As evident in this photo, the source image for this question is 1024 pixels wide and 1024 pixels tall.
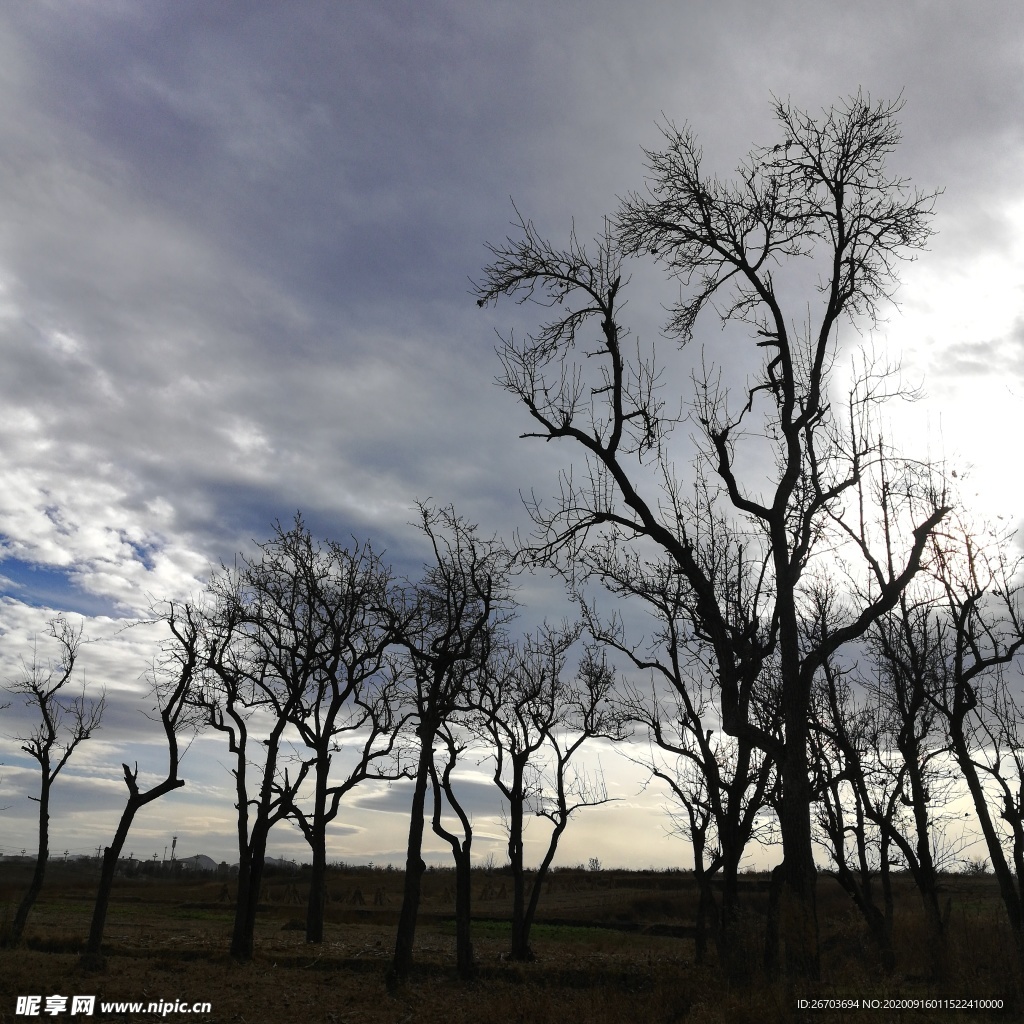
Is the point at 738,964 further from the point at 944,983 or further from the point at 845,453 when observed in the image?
the point at 845,453

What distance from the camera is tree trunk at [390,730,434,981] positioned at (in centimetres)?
1497

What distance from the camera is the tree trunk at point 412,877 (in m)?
15.0

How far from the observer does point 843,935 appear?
77.2 feet

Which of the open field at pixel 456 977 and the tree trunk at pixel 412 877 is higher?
the tree trunk at pixel 412 877

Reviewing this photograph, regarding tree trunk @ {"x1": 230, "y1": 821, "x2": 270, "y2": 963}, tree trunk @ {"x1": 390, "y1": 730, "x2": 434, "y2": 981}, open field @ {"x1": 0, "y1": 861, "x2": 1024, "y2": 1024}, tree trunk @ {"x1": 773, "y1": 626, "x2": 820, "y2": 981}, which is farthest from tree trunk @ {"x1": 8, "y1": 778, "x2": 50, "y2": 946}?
tree trunk @ {"x1": 773, "y1": 626, "x2": 820, "y2": 981}

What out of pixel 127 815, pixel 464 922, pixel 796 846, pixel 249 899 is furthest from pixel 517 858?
pixel 796 846

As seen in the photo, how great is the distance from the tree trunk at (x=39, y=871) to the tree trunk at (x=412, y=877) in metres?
9.41

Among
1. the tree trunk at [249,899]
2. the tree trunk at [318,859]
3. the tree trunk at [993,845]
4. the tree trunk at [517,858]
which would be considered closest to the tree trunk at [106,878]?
the tree trunk at [249,899]

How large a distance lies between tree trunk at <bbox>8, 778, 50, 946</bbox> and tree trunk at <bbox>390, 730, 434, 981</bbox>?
30.9 ft

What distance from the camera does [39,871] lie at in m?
18.9

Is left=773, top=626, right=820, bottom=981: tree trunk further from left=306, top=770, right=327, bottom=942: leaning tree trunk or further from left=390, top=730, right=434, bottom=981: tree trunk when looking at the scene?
left=306, top=770, right=327, bottom=942: leaning tree trunk

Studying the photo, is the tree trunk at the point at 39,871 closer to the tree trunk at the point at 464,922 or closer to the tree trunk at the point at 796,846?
the tree trunk at the point at 464,922

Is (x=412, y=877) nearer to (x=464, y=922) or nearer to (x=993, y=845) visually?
(x=464, y=922)

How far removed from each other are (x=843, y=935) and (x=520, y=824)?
1027 cm
